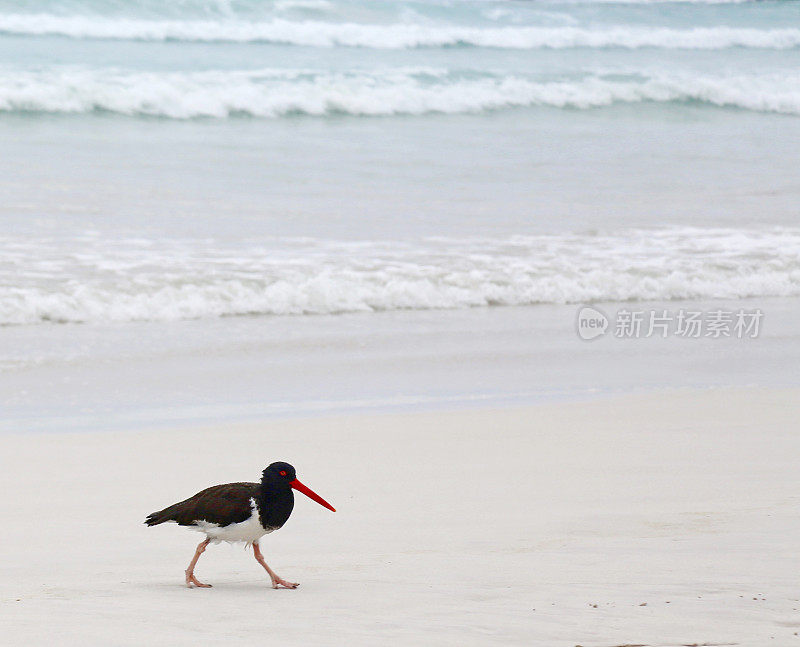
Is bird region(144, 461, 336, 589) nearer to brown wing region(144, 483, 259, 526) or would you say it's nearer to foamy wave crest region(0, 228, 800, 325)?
brown wing region(144, 483, 259, 526)

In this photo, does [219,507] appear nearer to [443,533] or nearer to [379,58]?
[443,533]

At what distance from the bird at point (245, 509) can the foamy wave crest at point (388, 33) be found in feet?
100

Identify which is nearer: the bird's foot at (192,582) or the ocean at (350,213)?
the bird's foot at (192,582)

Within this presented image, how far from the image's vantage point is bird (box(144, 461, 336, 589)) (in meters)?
4.26

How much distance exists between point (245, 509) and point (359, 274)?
841 cm

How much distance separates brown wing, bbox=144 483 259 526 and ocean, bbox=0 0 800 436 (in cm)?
357

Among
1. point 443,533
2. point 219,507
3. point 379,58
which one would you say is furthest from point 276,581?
point 379,58

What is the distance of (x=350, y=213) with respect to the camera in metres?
16.5

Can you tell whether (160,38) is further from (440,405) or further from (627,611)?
(627,611)

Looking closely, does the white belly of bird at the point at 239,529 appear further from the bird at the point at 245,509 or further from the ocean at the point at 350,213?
the ocean at the point at 350,213

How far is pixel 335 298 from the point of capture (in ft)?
39.3

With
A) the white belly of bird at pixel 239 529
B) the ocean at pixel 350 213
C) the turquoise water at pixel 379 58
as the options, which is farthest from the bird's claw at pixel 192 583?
the turquoise water at pixel 379 58

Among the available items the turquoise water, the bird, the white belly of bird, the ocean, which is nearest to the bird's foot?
the bird

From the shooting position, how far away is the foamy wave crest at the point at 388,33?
3325 cm
